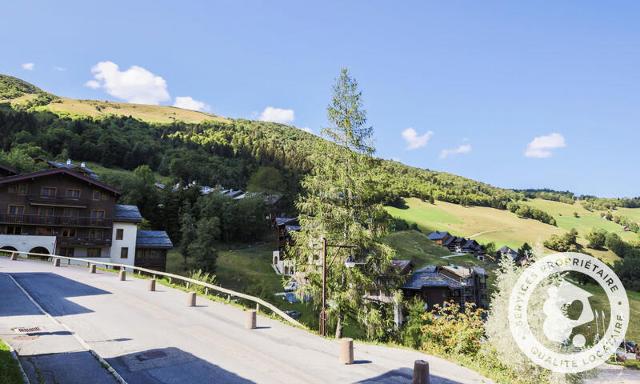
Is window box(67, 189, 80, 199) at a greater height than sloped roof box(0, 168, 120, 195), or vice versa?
sloped roof box(0, 168, 120, 195)

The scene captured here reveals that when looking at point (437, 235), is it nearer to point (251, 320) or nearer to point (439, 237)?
point (439, 237)

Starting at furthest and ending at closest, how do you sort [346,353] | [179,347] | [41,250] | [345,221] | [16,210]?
[41,250]
[16,210]
[345,221]
[179,347]
[346,353]

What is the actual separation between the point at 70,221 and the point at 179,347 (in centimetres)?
4296

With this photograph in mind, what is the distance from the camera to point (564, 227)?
139 m

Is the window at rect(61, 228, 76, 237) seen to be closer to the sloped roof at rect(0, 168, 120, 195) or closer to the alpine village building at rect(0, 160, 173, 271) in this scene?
the alpine village building at rect(0, 160, 173, 271)

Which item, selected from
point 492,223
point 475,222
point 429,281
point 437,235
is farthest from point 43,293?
point 492,223

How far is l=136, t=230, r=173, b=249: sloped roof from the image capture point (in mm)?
50688

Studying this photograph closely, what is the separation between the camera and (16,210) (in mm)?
45531

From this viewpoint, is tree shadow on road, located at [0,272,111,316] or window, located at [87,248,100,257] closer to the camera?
tree shadow on road, located at [0,272,111,316]

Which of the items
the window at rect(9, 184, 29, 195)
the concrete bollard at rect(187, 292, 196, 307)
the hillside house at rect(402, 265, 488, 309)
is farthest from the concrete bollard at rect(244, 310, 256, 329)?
the window at rect(9, 184, 29, 195)

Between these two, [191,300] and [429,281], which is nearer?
[191,300]

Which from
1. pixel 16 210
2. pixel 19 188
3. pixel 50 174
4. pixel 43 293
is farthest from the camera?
pixel 50 174

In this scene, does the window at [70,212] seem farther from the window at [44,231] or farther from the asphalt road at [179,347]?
the asphalt road at [179,347]

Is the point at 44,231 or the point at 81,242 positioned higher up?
the point at 44,231
